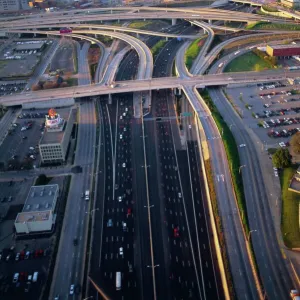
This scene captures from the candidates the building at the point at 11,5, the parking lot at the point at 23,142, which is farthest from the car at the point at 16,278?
the building at the point at 11,5

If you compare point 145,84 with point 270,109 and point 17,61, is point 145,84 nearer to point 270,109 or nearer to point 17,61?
point 270,109

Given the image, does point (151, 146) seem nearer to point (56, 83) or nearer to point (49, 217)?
point (49, 217)

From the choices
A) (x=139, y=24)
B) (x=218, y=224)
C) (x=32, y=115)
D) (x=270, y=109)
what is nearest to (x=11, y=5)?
(x=139, y=24)

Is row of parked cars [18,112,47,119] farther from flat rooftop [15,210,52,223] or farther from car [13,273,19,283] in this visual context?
car [13,273,19,283]

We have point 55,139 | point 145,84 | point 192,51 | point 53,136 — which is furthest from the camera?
point 192,51

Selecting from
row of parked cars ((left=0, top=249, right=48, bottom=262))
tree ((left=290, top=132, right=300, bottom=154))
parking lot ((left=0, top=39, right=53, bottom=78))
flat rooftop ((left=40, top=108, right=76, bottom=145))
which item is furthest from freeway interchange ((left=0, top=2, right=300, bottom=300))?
parking lot ((left=0, top=39, right=53, bottom=78))

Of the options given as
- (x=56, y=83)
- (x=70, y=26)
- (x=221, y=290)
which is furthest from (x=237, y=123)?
(x=70, y=26)
